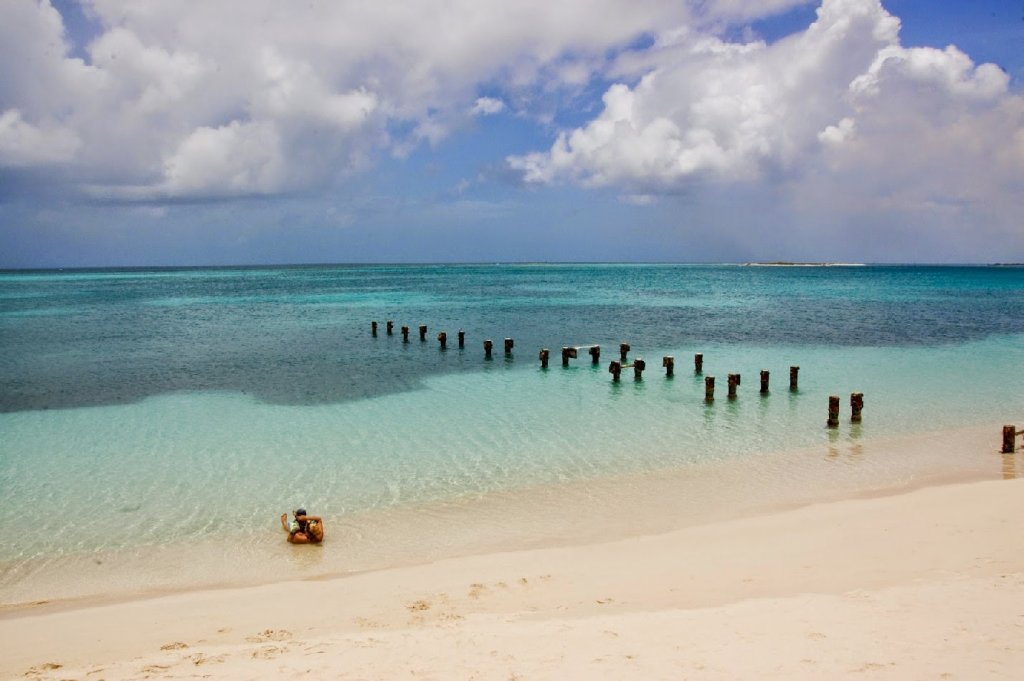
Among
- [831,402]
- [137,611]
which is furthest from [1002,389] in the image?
[137,611]

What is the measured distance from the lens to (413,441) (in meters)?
15.6

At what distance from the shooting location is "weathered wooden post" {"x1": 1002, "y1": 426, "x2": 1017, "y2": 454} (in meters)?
14.0

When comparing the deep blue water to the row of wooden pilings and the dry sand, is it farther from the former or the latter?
the dry sand

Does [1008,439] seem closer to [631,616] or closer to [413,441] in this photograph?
[631,616]

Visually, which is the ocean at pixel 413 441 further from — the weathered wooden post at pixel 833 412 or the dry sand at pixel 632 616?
the dry sand at pixel 632 616

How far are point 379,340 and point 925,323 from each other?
108 feet

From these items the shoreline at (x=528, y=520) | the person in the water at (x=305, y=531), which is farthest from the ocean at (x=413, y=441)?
the person in the water at (x=305, y=531)

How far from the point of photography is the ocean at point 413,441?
10.4 meters

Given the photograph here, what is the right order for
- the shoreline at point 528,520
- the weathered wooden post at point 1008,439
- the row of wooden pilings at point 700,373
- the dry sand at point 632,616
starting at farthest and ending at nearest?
→ the row of wooden pilings at point 700,373
the weathered wooden post at point 1008,439
the shoreline at point 528,520
the dry sand at point 632,616

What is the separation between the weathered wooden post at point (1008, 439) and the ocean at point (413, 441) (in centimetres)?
61

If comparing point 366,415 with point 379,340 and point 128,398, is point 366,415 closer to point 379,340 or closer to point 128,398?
point 128,398

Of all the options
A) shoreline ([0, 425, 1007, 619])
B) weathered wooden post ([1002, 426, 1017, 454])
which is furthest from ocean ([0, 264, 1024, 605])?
weathered wooden post ([1002, 426, 1017, 454])

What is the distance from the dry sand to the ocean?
1.06m

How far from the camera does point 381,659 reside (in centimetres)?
619
